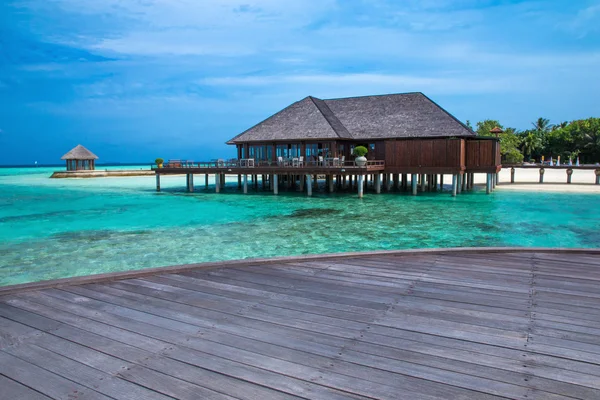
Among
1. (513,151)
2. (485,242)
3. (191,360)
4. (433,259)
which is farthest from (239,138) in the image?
(513,151)

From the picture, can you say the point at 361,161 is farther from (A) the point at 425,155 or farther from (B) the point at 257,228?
(B) the point at 257,228

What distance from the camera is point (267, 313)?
359 centimetres

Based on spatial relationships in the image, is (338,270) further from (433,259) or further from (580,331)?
(580,331)

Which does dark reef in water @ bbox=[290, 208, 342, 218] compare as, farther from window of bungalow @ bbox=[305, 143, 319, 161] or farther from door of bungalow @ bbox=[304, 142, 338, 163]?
window of bungalow @ bbox=[305, 143, 319, 161]

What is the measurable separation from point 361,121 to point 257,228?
65.2 feet

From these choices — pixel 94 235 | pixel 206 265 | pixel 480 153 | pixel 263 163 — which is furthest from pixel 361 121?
pixel 206 265

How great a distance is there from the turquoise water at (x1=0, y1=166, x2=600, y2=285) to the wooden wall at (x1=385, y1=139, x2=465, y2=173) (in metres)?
2.52

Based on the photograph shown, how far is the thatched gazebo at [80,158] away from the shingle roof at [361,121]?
34652 millimetres

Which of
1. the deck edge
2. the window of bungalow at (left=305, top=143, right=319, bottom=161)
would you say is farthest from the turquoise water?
the deck edge

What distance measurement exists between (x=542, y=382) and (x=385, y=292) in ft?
5.62

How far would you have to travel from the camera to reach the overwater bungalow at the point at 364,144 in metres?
29.2

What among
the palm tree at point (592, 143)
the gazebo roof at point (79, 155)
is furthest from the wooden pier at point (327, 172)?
the palm tree at point (592, 143)

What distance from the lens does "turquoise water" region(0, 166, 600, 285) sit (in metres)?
12.4

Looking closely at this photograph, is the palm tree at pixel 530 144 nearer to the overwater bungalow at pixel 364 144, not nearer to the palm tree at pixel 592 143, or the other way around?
the palm tree at pixel 592 143
